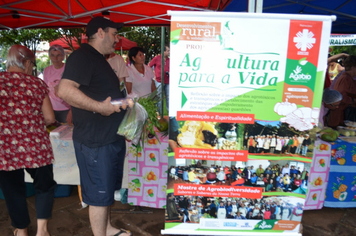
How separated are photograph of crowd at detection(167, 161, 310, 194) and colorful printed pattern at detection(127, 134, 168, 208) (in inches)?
43.7

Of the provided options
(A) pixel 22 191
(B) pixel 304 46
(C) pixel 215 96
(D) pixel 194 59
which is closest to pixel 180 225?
(C) pixel 215 96

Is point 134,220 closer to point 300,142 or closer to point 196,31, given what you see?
point 300,142

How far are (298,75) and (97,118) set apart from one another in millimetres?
1352

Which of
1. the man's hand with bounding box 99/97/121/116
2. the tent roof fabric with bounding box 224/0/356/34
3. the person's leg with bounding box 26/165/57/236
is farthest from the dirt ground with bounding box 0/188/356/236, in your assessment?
the tent roof fabric with bounding box 224/0/356/34

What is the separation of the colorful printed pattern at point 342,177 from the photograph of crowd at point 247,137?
168 centimetres

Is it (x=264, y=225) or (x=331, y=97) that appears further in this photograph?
(x=331, y=97)

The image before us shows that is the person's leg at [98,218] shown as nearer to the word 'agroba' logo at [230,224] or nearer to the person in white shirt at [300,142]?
the word 'agroba' logo at [230,224]

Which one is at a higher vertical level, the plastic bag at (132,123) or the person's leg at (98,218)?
the plastic bag at (132,123)

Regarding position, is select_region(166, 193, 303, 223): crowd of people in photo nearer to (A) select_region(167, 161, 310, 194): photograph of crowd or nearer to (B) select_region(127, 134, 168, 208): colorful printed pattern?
(A) select_region(167, 161, 310, 194): photograph of crowd

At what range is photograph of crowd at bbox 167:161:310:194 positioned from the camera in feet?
4.95

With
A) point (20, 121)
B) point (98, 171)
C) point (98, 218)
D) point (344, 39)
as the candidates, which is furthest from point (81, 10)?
point (344, 39)

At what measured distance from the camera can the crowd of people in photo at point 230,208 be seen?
1553mm


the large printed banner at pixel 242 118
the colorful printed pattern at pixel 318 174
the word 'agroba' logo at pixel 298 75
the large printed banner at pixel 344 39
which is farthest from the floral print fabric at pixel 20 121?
the large printed banner at pixel 344 39

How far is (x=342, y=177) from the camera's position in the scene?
2.85 meters
